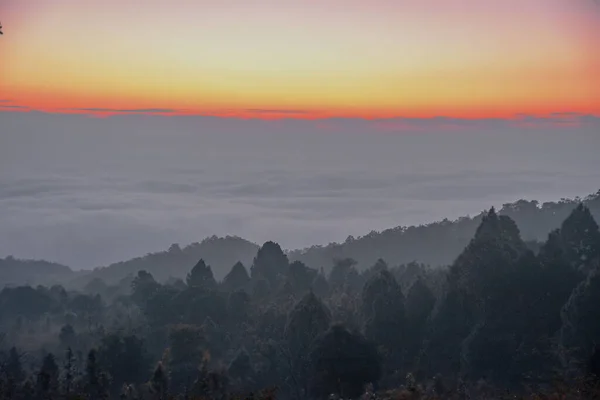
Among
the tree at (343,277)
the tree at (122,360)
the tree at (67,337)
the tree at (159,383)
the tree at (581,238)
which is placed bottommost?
the tree at (67,337)

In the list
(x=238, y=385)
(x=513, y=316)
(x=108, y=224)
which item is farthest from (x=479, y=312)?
(x=108, y=224)

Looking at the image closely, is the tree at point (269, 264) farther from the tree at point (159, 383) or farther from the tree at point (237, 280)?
the tree at point (159, 383)

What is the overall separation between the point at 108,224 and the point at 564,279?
154196 mm

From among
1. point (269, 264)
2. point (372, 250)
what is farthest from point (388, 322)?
point (372, 250)

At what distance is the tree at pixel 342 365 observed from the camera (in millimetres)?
26078

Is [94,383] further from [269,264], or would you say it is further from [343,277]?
[343,277]

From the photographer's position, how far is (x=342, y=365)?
26.3 m

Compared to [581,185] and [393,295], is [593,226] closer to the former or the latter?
[393,295]

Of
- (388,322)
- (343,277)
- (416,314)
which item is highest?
(416,314)

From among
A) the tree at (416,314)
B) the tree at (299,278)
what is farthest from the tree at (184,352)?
the tree at (299,278)

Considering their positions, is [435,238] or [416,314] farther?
[435,238]

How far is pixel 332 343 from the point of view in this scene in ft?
87.0

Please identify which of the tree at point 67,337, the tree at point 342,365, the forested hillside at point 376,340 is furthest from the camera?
the tree at point 67,337

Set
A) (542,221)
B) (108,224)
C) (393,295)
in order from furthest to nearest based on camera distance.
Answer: (108,224)
(542,221)
(393,295)
